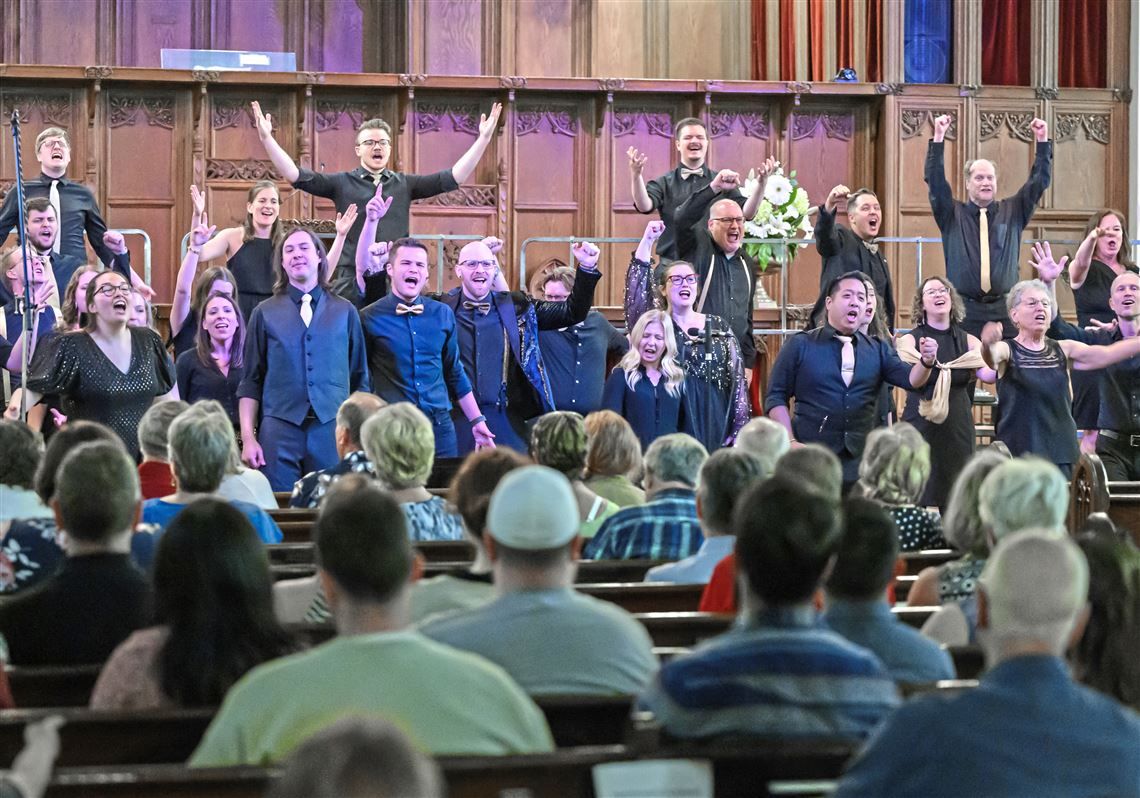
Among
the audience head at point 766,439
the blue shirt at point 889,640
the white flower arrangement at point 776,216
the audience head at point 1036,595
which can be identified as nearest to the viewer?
the audience head at point 1036,595

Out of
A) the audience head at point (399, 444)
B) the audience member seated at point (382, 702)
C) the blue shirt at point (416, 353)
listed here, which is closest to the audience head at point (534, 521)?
the audience member seated at point (382, 702)

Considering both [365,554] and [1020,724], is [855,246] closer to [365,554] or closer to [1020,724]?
[365,554]

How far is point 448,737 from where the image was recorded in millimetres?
2697

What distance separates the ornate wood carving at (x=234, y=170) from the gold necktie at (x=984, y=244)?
5.68 m

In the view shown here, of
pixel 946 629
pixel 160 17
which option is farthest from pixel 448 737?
pixel 160 17

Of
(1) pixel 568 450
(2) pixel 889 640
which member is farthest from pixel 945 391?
(2) pixel 889 640

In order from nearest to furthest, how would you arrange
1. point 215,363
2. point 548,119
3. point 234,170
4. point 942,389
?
point 942,389 → point 215,363 → point 234,170 → point 548,119

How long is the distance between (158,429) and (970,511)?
111 inches

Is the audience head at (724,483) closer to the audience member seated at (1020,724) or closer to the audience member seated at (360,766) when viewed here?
the audience member seated at (1020,724)

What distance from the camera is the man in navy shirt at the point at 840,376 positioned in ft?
28.0

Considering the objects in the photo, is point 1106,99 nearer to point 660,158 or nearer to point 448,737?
point 660,158

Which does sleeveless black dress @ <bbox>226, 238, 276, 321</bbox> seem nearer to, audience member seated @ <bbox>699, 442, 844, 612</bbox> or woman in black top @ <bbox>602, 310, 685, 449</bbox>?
woman in black top @ <bbox>602, 310, 685, 449</bbox>

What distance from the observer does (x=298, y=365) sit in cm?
813

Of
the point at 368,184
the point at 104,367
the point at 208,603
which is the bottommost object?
the point at 208,603
